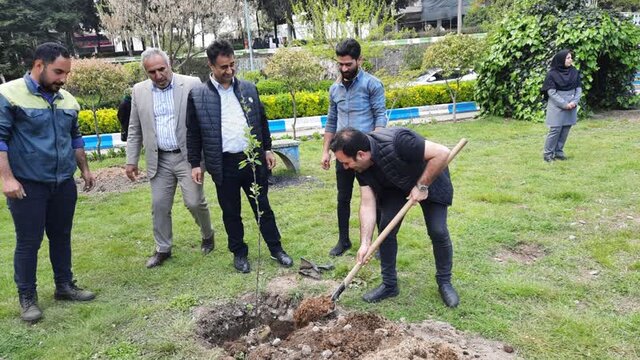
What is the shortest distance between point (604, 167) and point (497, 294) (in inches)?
172

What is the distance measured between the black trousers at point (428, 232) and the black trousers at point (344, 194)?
2.48 ft

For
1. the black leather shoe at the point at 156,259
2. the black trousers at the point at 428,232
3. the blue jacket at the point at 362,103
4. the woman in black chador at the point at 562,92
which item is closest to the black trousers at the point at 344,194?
the blue jacket at the point at 362,103

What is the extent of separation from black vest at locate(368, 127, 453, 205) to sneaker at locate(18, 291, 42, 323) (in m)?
2.63

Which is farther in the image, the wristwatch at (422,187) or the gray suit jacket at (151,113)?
the gray suit jacket at (151,113)

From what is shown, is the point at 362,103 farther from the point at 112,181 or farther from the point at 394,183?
the point at 112,181

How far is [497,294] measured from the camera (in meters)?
3.60

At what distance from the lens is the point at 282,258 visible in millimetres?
4266

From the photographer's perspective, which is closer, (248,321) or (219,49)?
(248,321)

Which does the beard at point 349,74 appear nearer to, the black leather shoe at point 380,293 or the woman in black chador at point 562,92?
the black leather shoe at point 380,293

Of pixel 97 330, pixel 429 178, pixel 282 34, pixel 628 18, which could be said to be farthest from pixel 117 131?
pixel 282 34

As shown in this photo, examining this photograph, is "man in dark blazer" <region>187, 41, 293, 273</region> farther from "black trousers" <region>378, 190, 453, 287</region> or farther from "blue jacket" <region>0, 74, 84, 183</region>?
"black trousers" <region>378, 190, 453, 287</region>

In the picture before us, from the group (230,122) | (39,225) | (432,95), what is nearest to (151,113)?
(230,122)

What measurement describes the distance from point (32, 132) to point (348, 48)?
234 cm

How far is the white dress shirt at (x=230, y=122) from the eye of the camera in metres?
3.90
